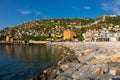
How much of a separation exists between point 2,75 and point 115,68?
53.1 ft

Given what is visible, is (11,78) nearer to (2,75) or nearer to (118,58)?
(2,75)

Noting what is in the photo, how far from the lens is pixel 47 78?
73.3 ft

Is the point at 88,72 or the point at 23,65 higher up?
the point at 88,72

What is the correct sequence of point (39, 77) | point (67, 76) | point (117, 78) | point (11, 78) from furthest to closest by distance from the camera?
point (11, 78)
point (39, 77)
point (67, 76)
point (117, 78)

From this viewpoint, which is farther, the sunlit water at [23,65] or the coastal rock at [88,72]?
the sunlit water at [23,65]

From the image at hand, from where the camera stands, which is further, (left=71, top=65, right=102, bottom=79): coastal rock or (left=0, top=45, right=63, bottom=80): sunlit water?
(left=0, top=45, right=63, bottom=80): sunlit water

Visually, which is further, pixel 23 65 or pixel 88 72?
pixel 23 65

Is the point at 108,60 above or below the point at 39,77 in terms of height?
above

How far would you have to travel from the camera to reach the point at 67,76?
1958 centimetres

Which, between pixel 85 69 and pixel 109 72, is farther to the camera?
pixel 85 69

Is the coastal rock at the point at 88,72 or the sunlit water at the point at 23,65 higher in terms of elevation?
the coastal rock at the point at 88,72

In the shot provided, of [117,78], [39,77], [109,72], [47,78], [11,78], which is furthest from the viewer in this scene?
[11,78]

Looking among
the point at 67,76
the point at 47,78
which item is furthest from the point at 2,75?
the point at 67,76

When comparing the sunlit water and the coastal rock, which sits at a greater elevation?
the coastal rock
